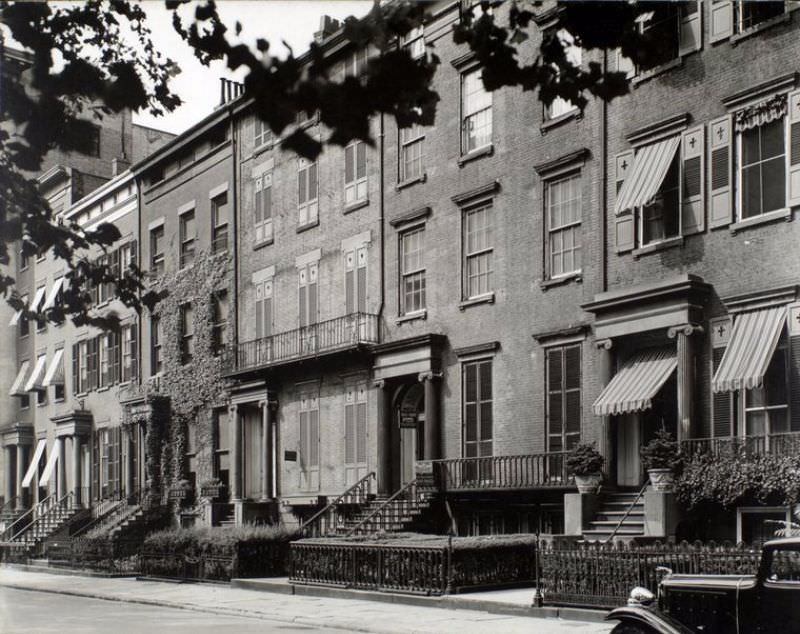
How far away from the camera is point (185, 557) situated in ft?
93.7

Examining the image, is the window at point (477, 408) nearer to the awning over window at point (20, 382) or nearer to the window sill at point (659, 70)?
the window sill at point (659, 70)

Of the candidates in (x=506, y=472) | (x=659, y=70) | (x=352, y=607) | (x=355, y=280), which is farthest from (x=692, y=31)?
(x=352, y=607)

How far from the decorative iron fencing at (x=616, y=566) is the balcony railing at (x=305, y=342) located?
11.6 m

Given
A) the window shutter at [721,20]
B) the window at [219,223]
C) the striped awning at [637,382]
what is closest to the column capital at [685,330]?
the striped awning at [637,382]

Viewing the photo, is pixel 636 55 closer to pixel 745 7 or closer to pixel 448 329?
pixel 745 7

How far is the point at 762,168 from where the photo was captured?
68.1 feet

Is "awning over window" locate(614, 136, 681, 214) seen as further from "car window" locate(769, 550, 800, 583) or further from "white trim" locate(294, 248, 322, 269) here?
"car window" locate(769, 550, 800, 583)

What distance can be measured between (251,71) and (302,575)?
59.7 ft

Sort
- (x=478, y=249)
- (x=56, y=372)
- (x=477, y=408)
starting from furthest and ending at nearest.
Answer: (x=56, y=372)
(x=478, y=249)
(x=477, y=408)


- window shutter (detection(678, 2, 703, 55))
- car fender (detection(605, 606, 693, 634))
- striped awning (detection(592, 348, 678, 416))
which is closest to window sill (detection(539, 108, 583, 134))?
window shutter (detection(678, 2, 703, 55))

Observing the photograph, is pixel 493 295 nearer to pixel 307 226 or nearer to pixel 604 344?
pixel 604 344

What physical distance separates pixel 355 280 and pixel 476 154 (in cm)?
550

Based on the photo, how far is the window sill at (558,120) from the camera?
24675mm

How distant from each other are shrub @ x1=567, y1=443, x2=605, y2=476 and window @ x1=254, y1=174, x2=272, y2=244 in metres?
15.0
